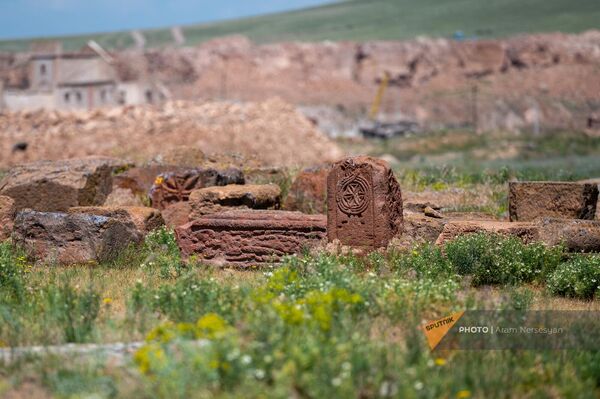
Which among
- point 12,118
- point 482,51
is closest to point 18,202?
point 12,118

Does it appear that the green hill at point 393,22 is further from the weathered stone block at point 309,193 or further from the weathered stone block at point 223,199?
the weathered stone block at point 223,199

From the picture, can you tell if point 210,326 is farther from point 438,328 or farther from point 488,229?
point 488,229

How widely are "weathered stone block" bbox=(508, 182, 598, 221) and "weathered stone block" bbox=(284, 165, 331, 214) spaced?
11.0ft

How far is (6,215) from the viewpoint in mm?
Answer: 14109

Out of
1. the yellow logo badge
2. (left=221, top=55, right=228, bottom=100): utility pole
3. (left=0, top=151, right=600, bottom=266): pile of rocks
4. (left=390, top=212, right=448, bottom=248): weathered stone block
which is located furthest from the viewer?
(left=221, top=55, right=228, bottom=100): utility pole

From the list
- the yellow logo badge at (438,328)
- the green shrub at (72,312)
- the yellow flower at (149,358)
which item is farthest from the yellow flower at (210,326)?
the yellow logo badge at (438,328)

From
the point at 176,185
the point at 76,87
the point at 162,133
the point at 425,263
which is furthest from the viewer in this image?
the point at 76,87

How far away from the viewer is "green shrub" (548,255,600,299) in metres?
10.9

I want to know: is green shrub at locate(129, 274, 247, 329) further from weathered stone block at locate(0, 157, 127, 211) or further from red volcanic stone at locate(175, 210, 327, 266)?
weathered stone block at locate(0, 157, 127, 211)

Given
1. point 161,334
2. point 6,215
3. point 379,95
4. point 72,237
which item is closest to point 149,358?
point 161,334

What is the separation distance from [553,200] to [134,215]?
592cm

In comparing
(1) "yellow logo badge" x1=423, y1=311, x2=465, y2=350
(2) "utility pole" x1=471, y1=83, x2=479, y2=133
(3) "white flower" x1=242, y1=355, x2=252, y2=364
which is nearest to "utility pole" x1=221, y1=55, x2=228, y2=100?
(2) "utility pole" x1=471, y1=83, x2=479, y2=133

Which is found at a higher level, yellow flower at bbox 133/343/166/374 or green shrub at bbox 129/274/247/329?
green shrub at bbox 129/274/247/329

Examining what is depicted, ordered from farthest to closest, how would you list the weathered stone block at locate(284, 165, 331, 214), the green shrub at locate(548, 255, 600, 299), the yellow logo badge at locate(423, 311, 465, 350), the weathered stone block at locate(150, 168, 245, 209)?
1. the weathered stone block at locate(150, 168, 245, 209)
2. the weathered stone block at locate(284, 165, 331, 214)
3. the green shrub at locate(548, 255, 600, 299)
4. the yellow logo badge at locate(423, 311, 465, 350)
